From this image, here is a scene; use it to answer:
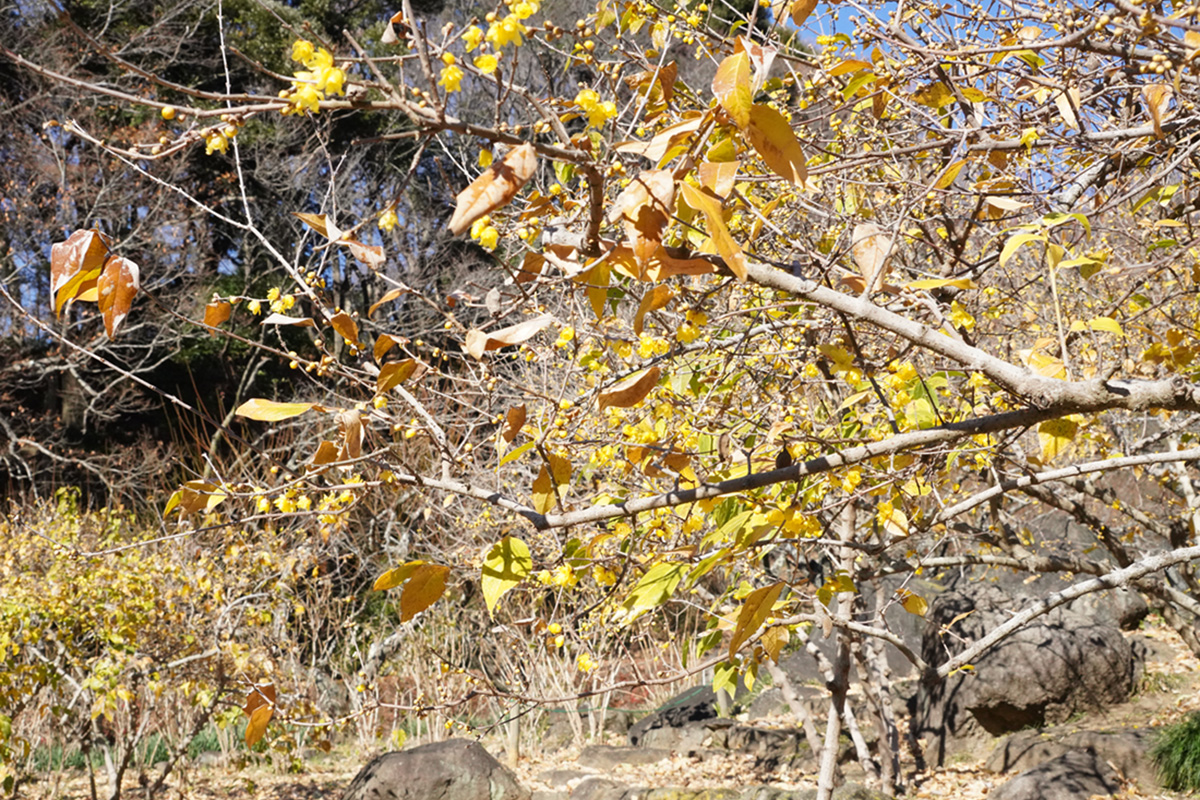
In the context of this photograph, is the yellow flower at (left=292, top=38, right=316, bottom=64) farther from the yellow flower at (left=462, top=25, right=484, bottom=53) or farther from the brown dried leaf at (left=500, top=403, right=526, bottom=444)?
the brown dried leaf at (left=500, top=403, right=526, bottom=444)

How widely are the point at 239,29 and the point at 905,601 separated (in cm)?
1224

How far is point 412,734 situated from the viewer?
6941 mm

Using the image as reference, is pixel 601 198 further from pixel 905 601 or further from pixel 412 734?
pixel 412 734

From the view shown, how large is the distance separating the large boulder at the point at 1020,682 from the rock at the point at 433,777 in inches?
98.3

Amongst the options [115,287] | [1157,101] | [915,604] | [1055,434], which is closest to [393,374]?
[115,287]

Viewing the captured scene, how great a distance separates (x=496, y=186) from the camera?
0.73 metres

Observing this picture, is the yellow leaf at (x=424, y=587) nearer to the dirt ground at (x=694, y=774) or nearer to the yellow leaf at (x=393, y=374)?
the yellow leaf at (x=393, y=374)

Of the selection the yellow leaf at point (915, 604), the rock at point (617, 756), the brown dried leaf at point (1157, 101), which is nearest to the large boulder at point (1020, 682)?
the rock at point (617, 756)

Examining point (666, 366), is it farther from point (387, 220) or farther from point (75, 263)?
point (75, 263)

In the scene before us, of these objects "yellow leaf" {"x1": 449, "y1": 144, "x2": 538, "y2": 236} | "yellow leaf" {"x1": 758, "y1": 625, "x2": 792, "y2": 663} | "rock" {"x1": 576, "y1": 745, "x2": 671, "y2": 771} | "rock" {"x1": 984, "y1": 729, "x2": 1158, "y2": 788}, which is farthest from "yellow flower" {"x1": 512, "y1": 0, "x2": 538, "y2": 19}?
"rock" {"x1": 576, "y1": 745, "x2": 671, "y2": 771}

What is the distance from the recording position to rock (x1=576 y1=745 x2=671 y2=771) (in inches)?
228

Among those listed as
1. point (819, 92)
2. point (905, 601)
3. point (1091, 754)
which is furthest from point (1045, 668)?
point (819, 92)

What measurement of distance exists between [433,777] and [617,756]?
5.41 feet

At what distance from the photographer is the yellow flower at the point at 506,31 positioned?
770 mm
